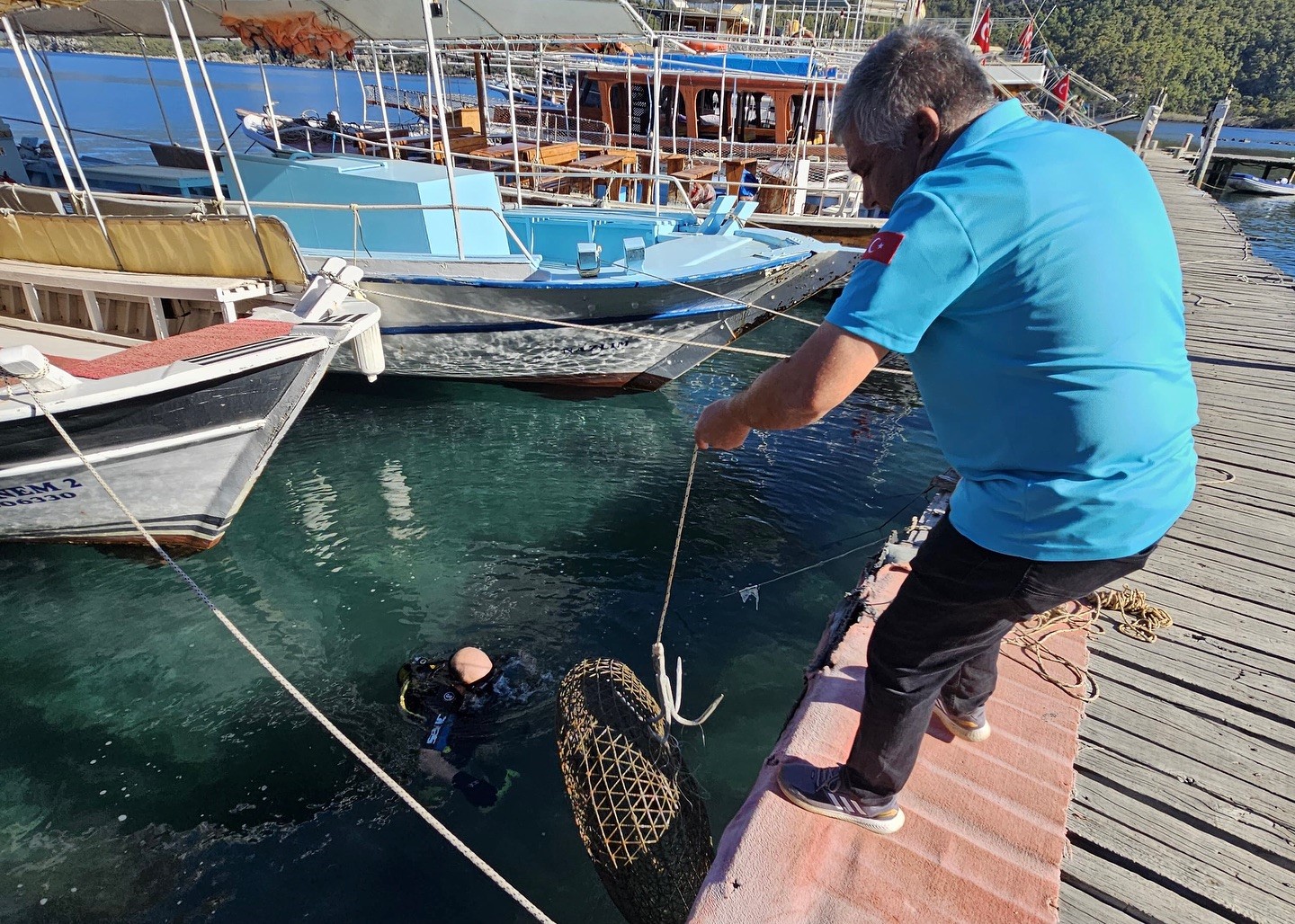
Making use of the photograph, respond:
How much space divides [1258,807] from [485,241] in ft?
27.2

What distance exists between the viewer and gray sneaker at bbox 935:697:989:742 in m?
2.30

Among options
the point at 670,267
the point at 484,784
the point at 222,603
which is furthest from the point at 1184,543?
the point at 222,603

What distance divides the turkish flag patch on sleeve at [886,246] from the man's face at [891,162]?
20cm

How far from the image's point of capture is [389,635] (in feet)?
15.9

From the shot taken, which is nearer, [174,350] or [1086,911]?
[1086,911]

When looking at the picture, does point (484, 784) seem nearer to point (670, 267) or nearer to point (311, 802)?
point (311, 802)

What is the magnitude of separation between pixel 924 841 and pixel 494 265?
688cm

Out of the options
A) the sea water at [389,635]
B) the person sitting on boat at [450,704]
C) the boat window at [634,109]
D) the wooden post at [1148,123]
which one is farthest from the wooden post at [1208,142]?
the person sitting on boat at [450,704]

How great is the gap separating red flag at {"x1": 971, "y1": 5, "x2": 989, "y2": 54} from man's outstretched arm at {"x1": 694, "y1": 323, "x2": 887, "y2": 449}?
655 inches

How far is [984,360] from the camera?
4.33 ft

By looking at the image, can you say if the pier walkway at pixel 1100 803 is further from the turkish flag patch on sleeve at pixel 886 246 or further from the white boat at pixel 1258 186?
the white boat at pixel 1258 186

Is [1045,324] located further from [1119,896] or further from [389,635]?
[389,635]

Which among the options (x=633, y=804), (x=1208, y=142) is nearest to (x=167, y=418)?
(x=633, y=804)

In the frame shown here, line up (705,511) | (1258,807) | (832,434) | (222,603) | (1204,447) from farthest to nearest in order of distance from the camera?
1. (832,434)
2. (705,511)
3. (222,603)
4. (1204,447)
5. (1258,807)
